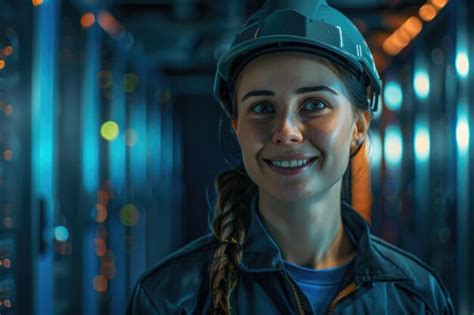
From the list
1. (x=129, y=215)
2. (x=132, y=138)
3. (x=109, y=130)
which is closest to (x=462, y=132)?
(x=109, y=130)

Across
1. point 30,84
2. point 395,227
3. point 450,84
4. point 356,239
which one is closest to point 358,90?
point 356,239

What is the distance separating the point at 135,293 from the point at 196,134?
319 inches

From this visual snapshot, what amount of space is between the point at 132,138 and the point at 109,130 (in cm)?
111

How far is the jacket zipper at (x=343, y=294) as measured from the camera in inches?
53.8

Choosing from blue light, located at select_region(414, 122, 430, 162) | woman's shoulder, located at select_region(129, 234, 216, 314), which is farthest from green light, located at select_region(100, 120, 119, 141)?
woman's shoulder, located at select_region(129, 234, 216, 314)

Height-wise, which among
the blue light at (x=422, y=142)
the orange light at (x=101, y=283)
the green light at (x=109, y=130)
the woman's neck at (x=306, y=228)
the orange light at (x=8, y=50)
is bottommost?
the orange light at (x=101, y=283)

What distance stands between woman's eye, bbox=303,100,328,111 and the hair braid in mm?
314

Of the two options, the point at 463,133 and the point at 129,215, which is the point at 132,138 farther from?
the point at 463,133

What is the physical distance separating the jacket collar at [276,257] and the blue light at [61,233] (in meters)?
1.73

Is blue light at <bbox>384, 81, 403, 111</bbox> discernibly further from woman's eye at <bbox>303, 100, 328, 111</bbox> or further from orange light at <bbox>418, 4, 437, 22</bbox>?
woman's eye at <bbox>303, 100, 328, 111</bbox>

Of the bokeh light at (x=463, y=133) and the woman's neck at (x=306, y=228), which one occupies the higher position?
the bokeh light at (x=463, y=133)

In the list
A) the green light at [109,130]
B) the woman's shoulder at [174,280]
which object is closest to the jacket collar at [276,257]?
the woman's shoulder at [174,280]

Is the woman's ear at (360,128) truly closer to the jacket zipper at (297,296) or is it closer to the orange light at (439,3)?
the jacket zipper at (297,296)

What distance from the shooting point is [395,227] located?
6027 mm
